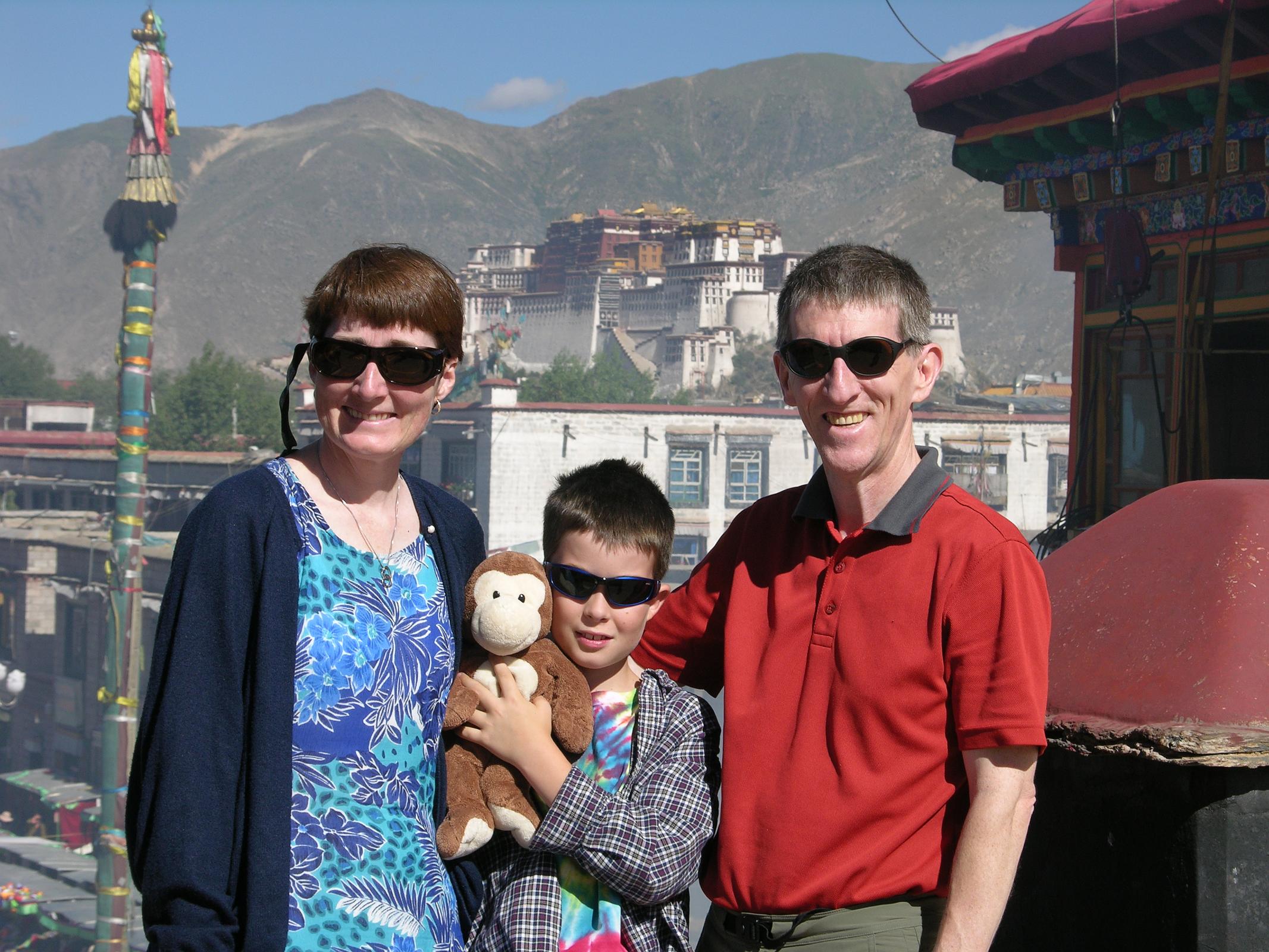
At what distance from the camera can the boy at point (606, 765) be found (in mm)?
1619

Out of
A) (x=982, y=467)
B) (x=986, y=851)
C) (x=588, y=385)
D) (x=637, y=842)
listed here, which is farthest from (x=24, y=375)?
(x=986, y=851)

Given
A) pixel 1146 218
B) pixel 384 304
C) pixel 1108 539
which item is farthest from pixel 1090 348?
pixel 384 304

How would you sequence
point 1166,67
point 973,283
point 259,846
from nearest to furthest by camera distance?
point 259,846 → point 1166,67 → point 973,283

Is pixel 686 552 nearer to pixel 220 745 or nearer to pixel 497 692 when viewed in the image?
pixel 497 692

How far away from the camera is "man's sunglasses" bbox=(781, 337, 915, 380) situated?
1.63 metres

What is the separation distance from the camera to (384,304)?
161 cm

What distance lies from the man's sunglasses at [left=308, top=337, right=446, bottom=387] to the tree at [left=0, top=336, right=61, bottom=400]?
244ft

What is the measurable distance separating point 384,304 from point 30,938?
23502 mm

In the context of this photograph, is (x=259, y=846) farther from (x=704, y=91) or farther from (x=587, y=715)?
(x=704, y=91)

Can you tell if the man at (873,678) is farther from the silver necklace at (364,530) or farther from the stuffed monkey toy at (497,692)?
the silver necklace at (364,530)

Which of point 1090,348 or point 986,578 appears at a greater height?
point 1090,348

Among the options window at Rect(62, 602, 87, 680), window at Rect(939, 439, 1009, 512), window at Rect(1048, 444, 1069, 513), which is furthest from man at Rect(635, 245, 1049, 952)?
window at Rect(1048, 444, 1069, 513)

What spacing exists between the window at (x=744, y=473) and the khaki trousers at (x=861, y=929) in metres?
35.2

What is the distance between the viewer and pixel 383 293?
162 centimetres
